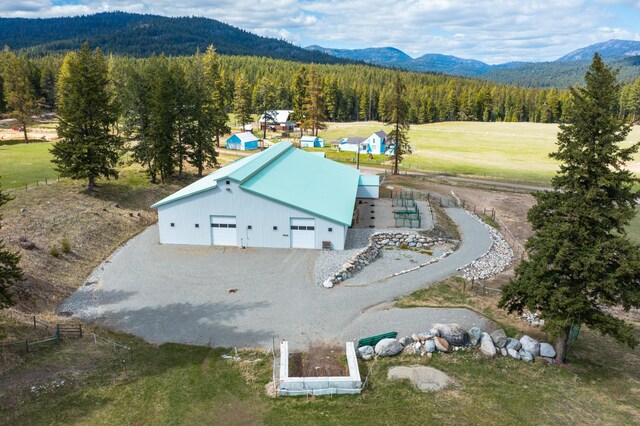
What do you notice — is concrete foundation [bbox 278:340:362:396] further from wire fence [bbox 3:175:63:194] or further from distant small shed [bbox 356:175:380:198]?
wire fence [bbox 3:175:63:194]

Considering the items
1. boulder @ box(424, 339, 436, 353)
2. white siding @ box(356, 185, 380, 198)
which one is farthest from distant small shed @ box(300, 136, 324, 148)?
boulder @ box(424, 339, 436, 353)

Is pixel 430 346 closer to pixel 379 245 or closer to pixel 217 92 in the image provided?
pixel 379 245

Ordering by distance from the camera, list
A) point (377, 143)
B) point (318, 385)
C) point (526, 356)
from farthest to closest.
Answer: point (377, 143) < point (526, 356) < point (318, 385)

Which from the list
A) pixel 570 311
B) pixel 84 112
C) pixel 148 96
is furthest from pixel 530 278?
pixel 148 96

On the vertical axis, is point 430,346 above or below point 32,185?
below

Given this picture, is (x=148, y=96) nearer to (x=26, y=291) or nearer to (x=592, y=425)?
(x=26, y=291)

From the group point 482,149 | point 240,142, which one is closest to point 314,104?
point 240,142
